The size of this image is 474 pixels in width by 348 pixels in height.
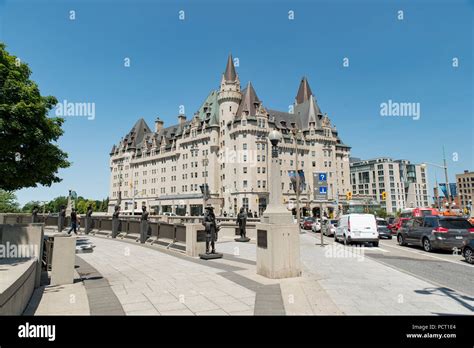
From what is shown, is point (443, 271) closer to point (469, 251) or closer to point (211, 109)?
point (469, 251)

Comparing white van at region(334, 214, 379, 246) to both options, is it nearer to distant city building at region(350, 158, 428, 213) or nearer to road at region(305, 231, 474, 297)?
road at region(305, 231, 474, 297)

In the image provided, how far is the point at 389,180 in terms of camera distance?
507 feet

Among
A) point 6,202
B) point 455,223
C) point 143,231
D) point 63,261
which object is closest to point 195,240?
point 63,261

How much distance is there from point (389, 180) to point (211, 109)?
110600 mm

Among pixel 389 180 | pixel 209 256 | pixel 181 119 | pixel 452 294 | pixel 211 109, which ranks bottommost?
pixel 452 294

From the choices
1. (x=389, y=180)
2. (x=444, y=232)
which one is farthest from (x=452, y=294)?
(x=389, y=180)

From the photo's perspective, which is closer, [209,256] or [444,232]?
[209,256]

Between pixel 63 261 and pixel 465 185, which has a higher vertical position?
pixel 465 185

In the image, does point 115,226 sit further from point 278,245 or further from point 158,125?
point 158,125

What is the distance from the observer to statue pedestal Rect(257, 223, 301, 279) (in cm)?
856

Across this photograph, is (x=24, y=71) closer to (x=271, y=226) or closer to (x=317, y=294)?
(x=271, y=226)

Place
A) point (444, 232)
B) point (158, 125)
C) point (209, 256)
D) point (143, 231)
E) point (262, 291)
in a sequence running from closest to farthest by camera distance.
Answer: point (262, 291)
point (209, 256)
point (444, 232)
point (143, 231)
point (158, 125)

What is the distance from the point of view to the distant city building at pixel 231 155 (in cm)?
7556

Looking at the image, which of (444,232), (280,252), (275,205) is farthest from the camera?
(444,232)
